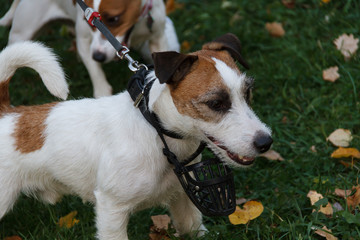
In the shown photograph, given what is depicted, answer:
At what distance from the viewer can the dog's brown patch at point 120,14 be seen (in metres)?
4.73

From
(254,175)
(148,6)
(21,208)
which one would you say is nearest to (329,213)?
(254,175)

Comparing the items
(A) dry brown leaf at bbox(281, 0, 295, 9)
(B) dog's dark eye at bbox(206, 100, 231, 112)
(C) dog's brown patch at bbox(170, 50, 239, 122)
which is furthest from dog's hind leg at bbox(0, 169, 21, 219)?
(A) dry brown leaf at bbox(281, 0, 295, 9)

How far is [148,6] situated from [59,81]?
2.05m

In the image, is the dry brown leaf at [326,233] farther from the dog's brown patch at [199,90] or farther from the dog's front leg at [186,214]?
the dog's brown patch at [199,90]

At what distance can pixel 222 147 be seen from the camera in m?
2.86

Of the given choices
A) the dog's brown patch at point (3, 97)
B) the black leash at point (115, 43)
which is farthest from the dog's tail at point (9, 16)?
the dog's brown patch at point (3, 97)

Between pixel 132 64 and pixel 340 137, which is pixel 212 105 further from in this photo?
pixel 340 137

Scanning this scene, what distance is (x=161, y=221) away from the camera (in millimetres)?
3680

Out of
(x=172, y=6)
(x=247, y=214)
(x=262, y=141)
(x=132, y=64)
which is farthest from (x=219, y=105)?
(x=172, y=6)

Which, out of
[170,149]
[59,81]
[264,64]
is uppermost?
[59,81]

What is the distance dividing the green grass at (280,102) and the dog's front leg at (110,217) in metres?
0.40

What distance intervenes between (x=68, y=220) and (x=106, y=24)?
1918 mm

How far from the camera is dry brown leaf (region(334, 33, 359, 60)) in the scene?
5008 millimetres

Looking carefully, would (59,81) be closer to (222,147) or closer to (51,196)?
(51,196)
